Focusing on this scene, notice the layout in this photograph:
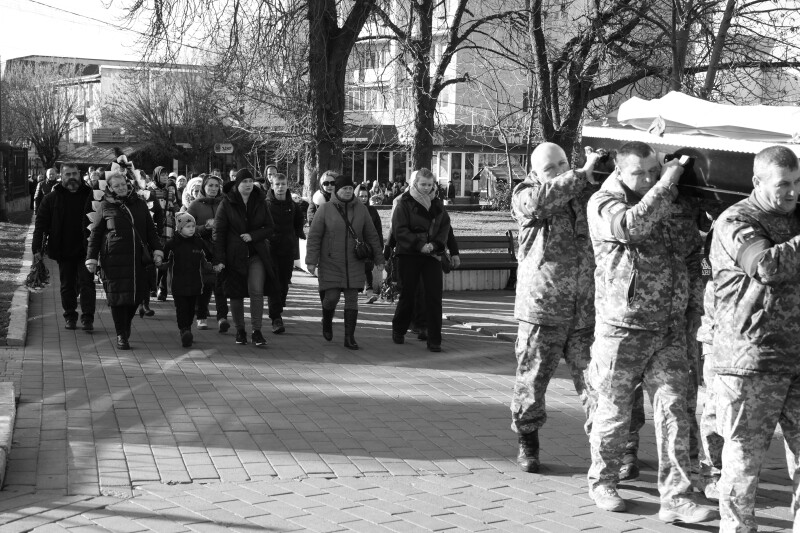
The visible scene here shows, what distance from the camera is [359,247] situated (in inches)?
414

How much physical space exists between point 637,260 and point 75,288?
7.95 meters

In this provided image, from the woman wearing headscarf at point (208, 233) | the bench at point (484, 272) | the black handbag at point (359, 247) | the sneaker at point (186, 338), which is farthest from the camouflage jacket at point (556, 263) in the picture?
the bench at point (484, 272)

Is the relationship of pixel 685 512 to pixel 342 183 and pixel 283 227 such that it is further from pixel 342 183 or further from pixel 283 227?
pixel 283 227

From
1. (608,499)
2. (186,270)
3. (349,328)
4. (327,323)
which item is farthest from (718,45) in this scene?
(608,499)

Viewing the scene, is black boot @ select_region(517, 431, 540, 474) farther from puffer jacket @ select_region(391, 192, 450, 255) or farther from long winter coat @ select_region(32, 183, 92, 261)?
long winter coat @ select_region(32, 183, 92, 261)

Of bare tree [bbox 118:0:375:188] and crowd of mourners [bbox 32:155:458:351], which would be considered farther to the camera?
bare tree [bbox 118:0:375:188]

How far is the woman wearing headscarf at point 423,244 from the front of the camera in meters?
10.5

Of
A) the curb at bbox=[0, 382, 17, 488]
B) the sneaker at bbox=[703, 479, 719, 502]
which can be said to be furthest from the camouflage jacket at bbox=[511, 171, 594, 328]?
the curb at bbox=[0, 382, 17, 488]

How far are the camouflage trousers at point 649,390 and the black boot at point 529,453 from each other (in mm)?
731

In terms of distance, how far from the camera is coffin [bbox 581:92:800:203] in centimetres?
513

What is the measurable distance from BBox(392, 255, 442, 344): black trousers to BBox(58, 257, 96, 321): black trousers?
3263mm

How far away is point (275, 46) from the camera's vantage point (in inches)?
542

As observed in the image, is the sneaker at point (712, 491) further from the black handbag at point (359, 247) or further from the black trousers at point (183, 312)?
the black trousers at point (183, 312)

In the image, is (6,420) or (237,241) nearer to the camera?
(6,420)
